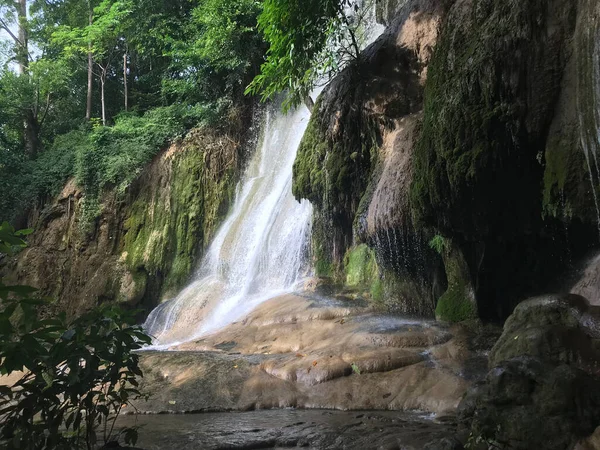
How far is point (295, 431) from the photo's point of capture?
4.95 m

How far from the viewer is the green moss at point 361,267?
1130cm

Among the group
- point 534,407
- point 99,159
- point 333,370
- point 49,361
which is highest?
point 99,159

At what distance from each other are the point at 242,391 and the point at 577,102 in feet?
17.5

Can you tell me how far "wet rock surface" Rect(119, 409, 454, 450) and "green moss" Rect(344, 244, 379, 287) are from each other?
5.60 meters

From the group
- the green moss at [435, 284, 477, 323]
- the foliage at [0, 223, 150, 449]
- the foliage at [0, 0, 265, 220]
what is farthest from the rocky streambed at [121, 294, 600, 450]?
the foliage at [0, 0, 265, 220]

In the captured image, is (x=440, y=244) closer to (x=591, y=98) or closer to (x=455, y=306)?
(x=455, y=306)

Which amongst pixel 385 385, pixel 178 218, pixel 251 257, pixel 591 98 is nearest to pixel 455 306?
pixel 385 385

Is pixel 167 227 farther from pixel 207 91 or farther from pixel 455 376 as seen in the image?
pixel 455 376

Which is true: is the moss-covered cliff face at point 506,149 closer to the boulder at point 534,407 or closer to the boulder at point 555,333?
the boulder at point 555,333

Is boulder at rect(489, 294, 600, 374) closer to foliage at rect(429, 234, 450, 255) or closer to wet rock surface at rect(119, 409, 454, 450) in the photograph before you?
wet rock surface at rect(119, 409, 454, 450)

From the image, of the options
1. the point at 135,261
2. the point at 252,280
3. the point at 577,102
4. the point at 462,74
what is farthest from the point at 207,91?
the point at 577,102

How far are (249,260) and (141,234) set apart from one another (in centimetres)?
555

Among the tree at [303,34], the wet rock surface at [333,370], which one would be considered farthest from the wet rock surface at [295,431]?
the tree at [303,34]

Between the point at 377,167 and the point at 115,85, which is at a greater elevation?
the point at 115,85
